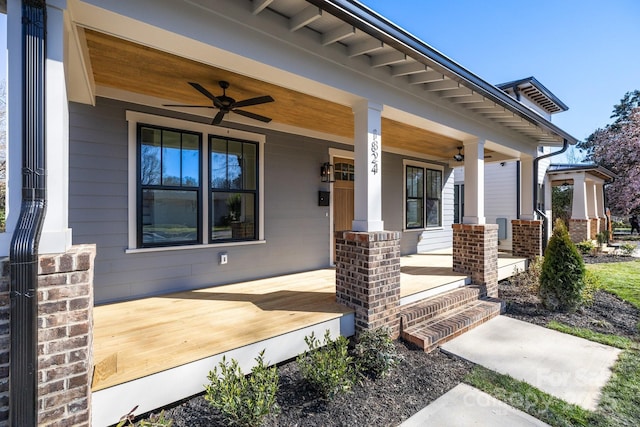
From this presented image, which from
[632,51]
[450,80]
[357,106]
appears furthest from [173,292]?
[632,51]

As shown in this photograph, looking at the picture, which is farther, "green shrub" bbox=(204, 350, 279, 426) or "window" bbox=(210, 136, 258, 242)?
"window" bbox=(210, 136, 258, 242)

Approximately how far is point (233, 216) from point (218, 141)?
1.15 metres

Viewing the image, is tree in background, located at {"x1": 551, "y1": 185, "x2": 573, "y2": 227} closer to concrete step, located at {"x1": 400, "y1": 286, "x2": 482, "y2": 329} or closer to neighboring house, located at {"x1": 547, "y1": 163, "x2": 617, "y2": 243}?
neighboring house, located at {"x1": 547, "y1": 163, "x2": 617, "y2": 243}

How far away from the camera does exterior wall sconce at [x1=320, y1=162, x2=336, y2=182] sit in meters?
5.65

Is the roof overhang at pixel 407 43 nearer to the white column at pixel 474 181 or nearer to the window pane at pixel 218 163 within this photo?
the white column at pixel 474 181

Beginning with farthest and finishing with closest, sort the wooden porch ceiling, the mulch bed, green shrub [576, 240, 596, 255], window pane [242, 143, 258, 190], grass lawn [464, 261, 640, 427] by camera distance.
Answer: green shrub [576, 240, 596, 255], window pane [242, 143, 258, 190], the wooden porch ceiling, grass lawn [464, 261, 640, 427], the mulch bed

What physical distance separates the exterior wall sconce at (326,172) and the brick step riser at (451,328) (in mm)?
3019

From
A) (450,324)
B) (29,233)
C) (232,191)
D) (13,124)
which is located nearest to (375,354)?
(450,324)

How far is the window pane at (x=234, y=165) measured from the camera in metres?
4.63

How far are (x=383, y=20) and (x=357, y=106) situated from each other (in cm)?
95

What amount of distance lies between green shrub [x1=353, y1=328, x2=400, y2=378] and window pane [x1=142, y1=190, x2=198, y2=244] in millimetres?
2697

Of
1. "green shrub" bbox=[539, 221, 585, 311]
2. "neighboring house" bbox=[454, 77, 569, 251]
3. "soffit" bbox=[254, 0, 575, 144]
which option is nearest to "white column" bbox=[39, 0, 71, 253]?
"soffit" bbox=[254, 0, 575, 144]

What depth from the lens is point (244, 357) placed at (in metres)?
2.63

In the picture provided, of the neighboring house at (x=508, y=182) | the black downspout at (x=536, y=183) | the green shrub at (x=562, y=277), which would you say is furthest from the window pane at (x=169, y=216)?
the neighboring house at (x=508, y=182)
